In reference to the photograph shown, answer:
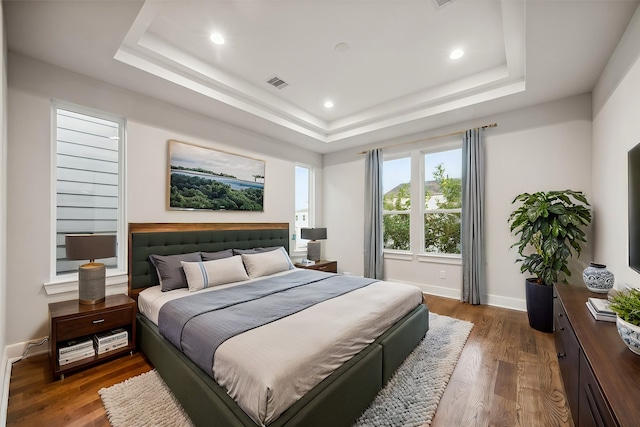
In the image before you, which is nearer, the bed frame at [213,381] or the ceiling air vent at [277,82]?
the bed frame at [213,381]

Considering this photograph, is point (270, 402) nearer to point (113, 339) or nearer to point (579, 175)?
point (113, 339)

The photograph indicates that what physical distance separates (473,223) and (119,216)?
4568mm

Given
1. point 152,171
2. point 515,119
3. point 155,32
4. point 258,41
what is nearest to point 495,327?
point 515,119

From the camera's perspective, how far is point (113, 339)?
2.39m

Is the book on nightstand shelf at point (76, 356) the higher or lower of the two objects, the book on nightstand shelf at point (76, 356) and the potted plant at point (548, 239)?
the lower

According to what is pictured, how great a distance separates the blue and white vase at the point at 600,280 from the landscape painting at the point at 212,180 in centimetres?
392

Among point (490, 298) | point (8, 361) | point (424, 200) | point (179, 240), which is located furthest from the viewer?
point (424, 200)

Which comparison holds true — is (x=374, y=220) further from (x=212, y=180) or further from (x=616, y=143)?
(x=616, y=143)

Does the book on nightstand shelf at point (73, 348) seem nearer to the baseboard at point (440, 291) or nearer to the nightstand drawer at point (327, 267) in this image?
the nightstand drawer at point (327, 267)

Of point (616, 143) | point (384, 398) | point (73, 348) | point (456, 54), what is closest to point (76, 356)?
point (73, 348)

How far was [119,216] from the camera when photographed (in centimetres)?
298

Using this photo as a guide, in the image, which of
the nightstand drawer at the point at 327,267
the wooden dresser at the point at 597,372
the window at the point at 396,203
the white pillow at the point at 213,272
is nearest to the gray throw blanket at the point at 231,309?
the white pillow at the point at 213,272

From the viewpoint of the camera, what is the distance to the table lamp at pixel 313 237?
4.85 meters

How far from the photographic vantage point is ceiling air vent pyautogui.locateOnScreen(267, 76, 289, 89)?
342 centimetres
